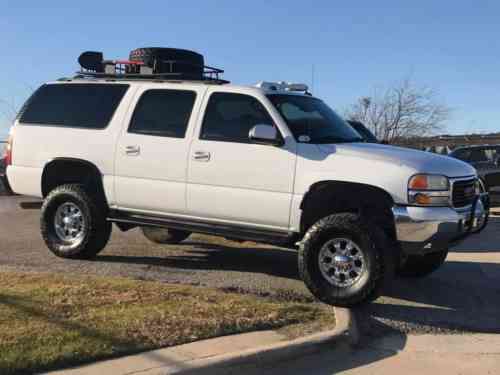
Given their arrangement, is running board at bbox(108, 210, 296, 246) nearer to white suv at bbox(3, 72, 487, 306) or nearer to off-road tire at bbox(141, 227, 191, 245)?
white suv at bbox(3, 72, 487, 306)

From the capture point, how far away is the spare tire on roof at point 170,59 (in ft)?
27.2

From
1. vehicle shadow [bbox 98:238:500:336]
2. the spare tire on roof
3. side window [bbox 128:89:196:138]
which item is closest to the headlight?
vehicle shadow [bbox 98:238:500:336]

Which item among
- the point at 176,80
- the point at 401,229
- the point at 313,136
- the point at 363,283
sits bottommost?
the point at 363,283

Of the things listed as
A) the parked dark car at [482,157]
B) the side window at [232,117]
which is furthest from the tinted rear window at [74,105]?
the parked dark car at [482,157]

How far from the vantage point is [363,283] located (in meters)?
5.37

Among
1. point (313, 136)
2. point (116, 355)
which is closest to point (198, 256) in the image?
point (313, 136)

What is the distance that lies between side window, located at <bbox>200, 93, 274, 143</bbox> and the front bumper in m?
1.66

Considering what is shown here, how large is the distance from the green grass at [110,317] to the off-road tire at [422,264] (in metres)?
1.81

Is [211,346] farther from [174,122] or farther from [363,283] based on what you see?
[174,122]

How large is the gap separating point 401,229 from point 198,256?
10.8 ft

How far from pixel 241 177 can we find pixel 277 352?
2235 mm

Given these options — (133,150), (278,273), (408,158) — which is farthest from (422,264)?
(133,150)

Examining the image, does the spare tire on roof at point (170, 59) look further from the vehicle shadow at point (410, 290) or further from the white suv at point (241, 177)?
the vehicle shadow at point (410, 290)

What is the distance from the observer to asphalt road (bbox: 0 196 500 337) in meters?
5.48
